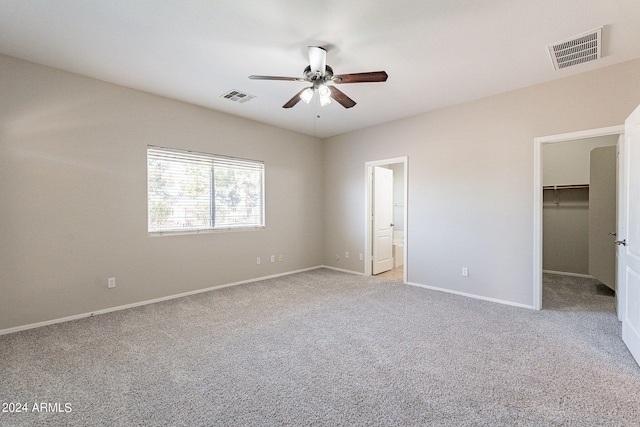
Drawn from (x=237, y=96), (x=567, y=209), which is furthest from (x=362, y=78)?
(x=567, y=209)

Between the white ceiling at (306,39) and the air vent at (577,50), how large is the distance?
0.24 feet

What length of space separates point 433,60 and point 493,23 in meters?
0.63

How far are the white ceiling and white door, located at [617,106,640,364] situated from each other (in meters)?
0.98

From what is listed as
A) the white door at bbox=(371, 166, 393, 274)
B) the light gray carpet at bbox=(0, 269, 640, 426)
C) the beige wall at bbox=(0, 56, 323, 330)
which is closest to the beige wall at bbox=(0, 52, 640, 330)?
the beige wall at bbox=(0, 56, 323, 330)

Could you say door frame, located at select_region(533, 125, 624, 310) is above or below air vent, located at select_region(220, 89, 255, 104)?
below

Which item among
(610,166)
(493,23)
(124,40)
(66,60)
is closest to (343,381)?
(493,23)

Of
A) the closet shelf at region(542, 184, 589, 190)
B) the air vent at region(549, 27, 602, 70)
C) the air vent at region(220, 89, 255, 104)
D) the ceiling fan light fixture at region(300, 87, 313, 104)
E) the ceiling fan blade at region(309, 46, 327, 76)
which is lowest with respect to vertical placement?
the closet shelf at region(542, 184, 589, 190)

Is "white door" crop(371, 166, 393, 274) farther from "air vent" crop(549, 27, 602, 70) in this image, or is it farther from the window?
"air vent" crop(549, 27, 602, 70)

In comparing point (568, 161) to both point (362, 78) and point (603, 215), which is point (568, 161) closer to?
point (603, 215)

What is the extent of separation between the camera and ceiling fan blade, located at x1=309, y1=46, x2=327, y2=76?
101 inches

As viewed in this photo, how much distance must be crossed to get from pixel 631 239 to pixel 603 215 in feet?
6.90

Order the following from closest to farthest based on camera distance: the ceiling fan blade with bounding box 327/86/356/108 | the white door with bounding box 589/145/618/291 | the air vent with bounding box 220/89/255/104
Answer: the ceiling fan blade with bounding box 327/86/356/108
the air vent with bounding box 220/89/255/104
the white door with bounding box 589/145/618/291

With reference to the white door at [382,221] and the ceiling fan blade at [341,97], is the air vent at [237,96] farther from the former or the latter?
the white door at [382,221]

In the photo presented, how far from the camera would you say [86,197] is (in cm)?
334
